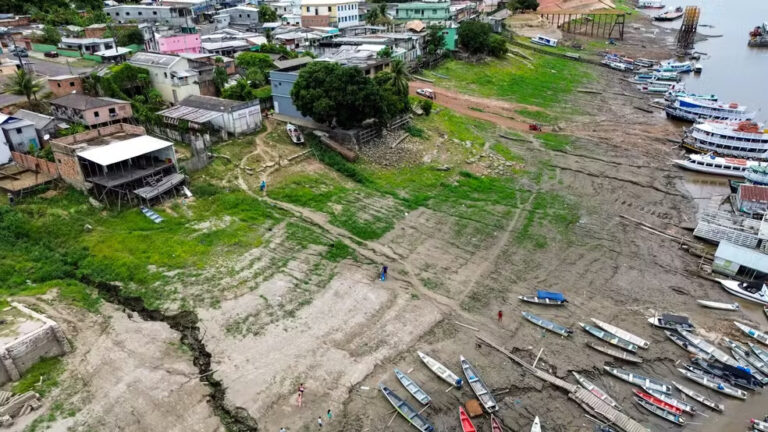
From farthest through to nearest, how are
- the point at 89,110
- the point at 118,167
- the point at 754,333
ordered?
the point at 89,110 → the point at 118,167 → the point at 754,333

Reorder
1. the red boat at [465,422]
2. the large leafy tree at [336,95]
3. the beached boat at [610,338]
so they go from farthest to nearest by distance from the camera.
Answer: the large leafy tree at [336,95], the beached boat at [610,338], the red boat at [465,422]

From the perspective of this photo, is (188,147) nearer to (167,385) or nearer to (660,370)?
(167,385)

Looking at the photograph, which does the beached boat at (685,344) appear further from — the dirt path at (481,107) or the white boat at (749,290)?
the dirt path at (481,107)

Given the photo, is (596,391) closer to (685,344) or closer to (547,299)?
(547,299)

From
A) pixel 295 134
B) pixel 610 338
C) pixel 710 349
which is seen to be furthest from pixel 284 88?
pixel 710 349

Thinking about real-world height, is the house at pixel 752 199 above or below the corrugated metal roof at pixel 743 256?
above

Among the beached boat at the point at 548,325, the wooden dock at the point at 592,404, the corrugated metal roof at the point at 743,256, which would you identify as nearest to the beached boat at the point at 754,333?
the corrugated metal roof at the point at 743,256

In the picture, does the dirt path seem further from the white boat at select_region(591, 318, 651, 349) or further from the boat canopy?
the white boat at select_region(591, 318, 651, 349)
